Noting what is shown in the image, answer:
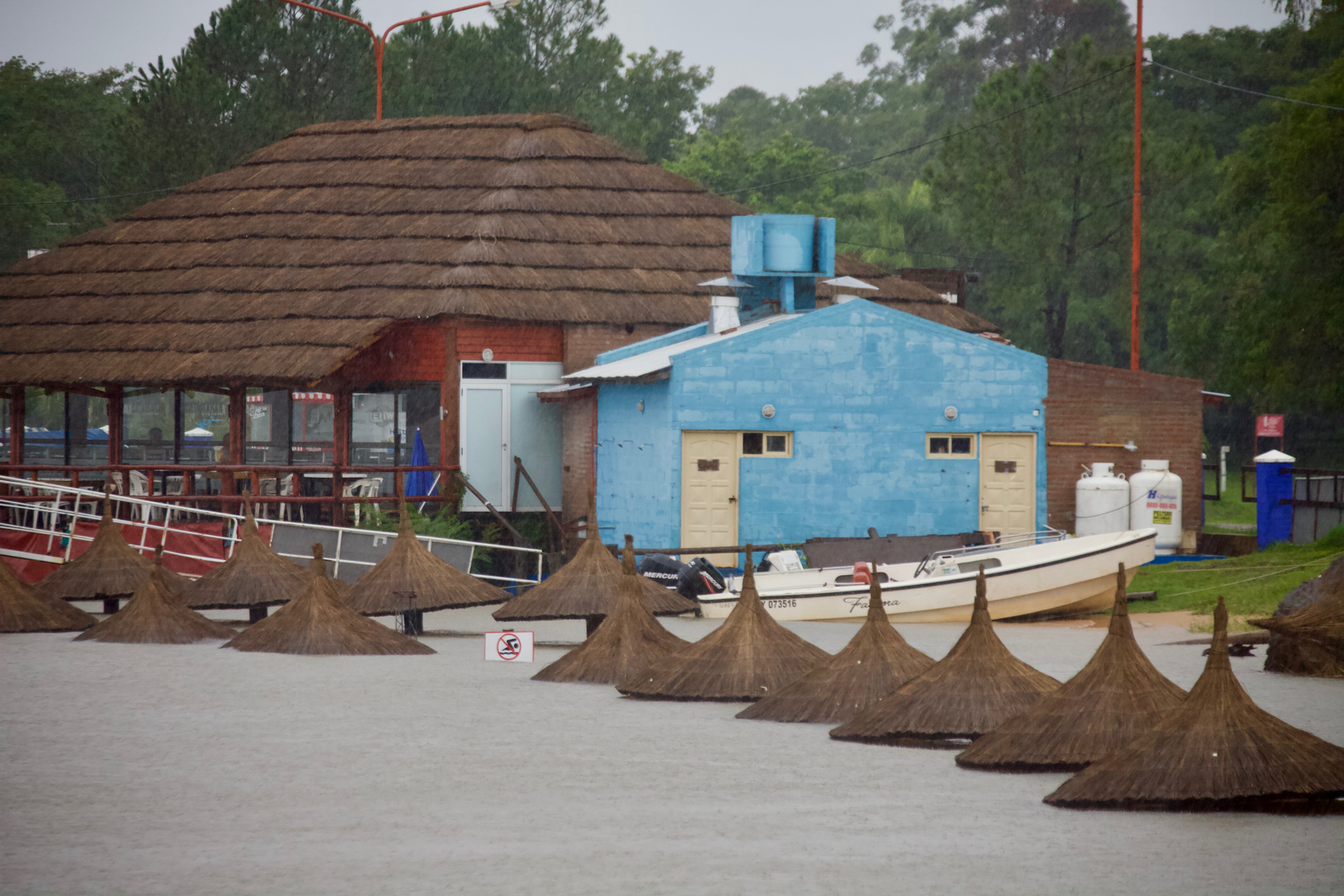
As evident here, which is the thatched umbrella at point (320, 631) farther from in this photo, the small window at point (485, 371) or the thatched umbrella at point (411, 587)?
the small window at point (485, 371)

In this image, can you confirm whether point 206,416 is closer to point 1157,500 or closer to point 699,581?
point 699,581

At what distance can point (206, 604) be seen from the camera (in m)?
20.9

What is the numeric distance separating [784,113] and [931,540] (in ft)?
282

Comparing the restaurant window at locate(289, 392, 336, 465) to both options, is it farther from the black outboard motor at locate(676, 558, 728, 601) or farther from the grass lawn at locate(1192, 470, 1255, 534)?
the grass lawn at locate(1192, 470, 1255, 534)

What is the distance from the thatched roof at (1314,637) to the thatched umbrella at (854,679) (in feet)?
16.6

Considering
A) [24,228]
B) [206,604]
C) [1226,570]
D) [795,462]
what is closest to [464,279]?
[795,462]

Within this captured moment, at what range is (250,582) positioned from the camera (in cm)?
2119

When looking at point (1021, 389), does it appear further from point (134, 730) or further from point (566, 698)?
point (134, 730)

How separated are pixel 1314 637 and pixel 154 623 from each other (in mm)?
13097

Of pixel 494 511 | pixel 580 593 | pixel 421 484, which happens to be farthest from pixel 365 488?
pixel 580 593

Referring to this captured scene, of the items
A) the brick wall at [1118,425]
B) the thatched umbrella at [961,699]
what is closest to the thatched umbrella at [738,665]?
the thatched umbrella at [961,699]

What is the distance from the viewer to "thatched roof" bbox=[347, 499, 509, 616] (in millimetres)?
20094

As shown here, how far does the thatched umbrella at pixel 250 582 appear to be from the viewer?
21031 mm

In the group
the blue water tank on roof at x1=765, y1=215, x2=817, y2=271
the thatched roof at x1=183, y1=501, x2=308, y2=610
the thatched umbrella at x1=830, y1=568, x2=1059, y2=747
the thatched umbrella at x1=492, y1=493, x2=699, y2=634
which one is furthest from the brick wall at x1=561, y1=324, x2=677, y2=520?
the thatched umbrella at x1=830, y1=568, x2=1059, y2=747
